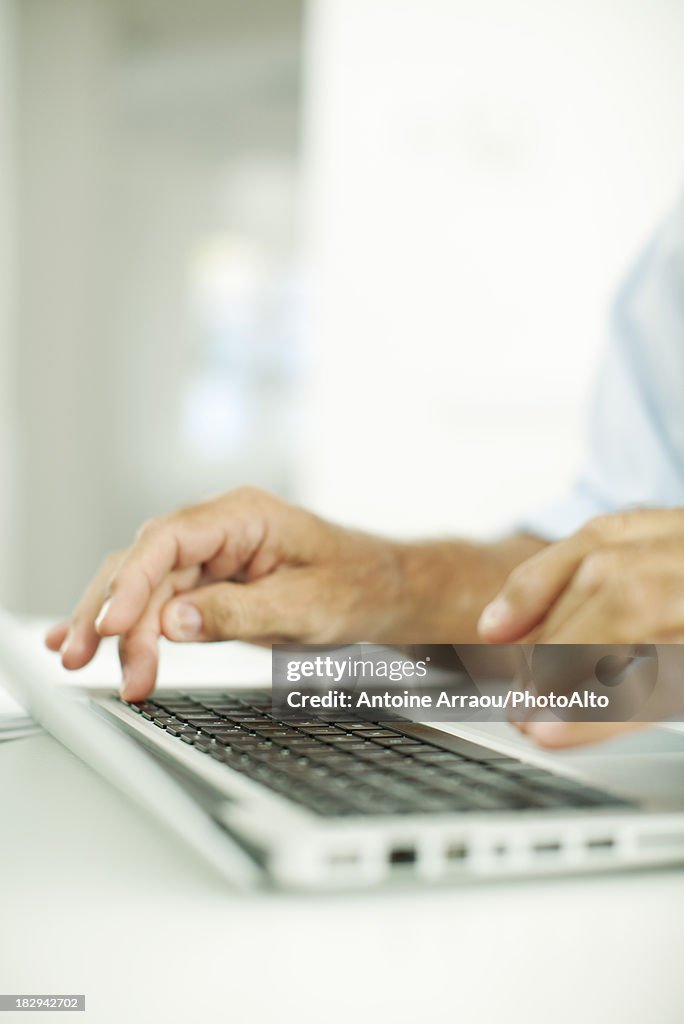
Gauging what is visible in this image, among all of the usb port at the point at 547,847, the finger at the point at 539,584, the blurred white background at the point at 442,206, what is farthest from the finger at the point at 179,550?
the blurred white background at the point at 442,206

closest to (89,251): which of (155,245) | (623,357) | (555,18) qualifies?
(155,245)

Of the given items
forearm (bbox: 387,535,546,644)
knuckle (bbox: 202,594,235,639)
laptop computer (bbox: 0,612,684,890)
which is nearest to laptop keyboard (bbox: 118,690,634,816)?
laptop computer (bbox: 0,612,684,890)

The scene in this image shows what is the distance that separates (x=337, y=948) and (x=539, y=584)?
0.21m

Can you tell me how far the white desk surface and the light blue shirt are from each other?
0.69m

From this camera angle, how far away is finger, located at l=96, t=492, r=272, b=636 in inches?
23.5

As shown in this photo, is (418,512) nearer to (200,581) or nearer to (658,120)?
(658,120)

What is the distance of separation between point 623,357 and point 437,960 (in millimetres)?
858

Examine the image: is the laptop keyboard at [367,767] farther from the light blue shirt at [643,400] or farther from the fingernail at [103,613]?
the light blue shirt at [643,400]

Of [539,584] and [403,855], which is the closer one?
[403,855]

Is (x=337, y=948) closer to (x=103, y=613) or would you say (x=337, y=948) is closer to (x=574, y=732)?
(x=574, y=732)

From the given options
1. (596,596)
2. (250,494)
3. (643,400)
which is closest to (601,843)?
(596,596)

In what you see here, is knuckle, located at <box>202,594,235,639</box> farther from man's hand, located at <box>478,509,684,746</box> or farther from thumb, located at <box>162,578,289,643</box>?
man's hand, located at <box>478,509,684,746</box>

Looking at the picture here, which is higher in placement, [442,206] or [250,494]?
[442,206]

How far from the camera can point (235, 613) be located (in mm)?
645
